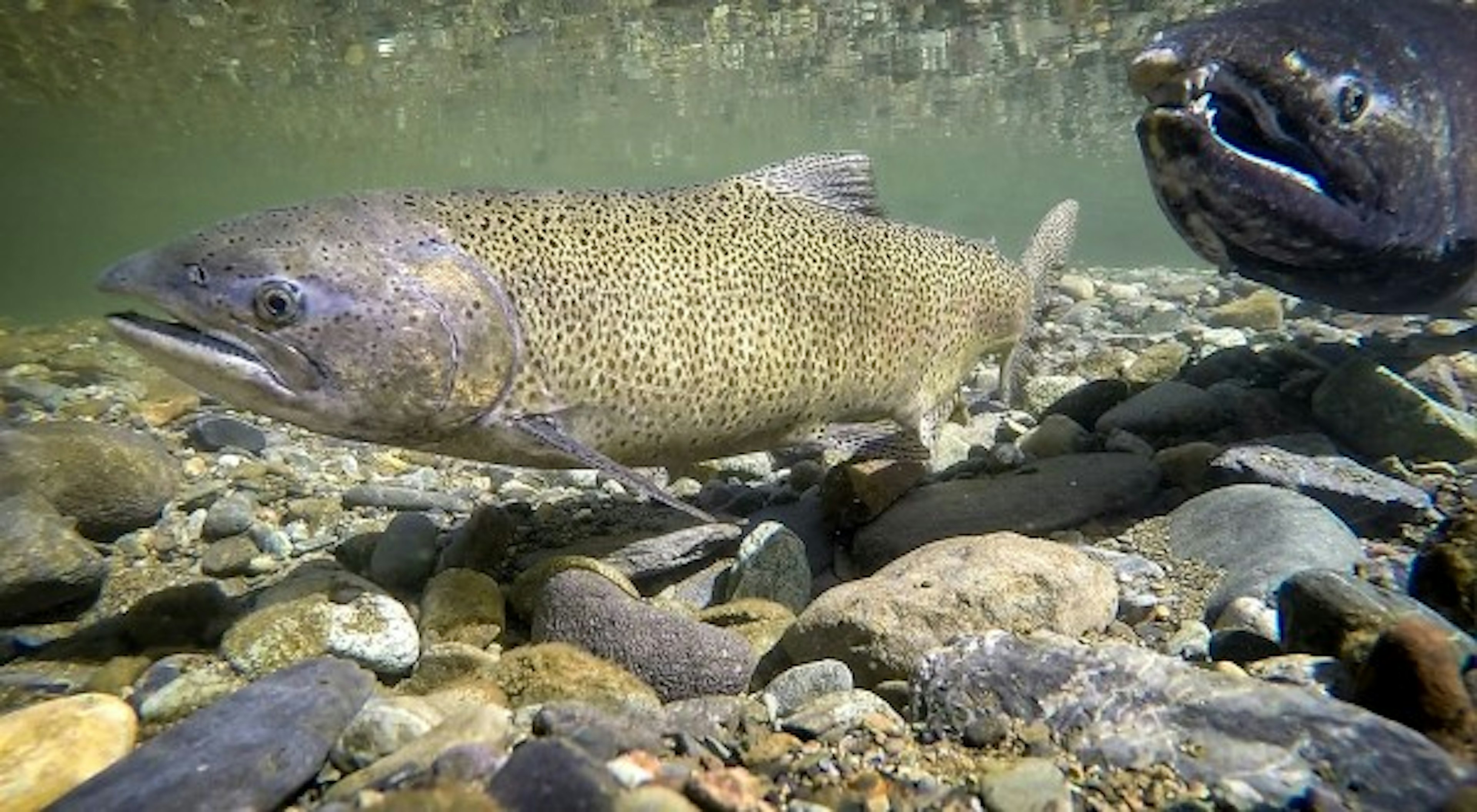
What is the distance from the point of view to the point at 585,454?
3359 millimetres

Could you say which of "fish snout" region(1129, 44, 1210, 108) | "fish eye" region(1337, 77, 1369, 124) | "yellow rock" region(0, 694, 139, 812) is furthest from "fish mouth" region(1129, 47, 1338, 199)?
"yellow rock" region(0, 694, 139, 812)

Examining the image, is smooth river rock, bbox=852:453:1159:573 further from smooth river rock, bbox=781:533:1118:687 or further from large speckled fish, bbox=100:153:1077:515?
smooth river rock, bbox=781:533:1118:687

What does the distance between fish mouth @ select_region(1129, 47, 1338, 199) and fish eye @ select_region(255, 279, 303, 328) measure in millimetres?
3145

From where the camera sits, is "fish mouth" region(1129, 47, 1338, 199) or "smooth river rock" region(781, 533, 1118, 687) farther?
"fish mouth" region(1129, 47, 1338, 199)

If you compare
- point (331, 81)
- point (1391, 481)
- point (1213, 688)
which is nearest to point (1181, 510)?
point (1391, 481)

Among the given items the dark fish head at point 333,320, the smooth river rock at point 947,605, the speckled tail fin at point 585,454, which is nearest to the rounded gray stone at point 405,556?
the dark fish head at point 333,320

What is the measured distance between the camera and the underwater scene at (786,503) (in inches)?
77.8

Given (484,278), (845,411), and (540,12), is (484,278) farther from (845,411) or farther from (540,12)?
(540,12)

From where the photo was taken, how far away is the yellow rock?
2004 mm

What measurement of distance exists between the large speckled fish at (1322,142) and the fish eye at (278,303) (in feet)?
10.6

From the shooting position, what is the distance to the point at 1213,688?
2062mm

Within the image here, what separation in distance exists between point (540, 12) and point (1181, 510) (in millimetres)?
15588

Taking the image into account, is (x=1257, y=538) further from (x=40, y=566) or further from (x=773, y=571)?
(x=40, y=566)

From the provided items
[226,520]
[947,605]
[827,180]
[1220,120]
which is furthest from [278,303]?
[1220,120]
